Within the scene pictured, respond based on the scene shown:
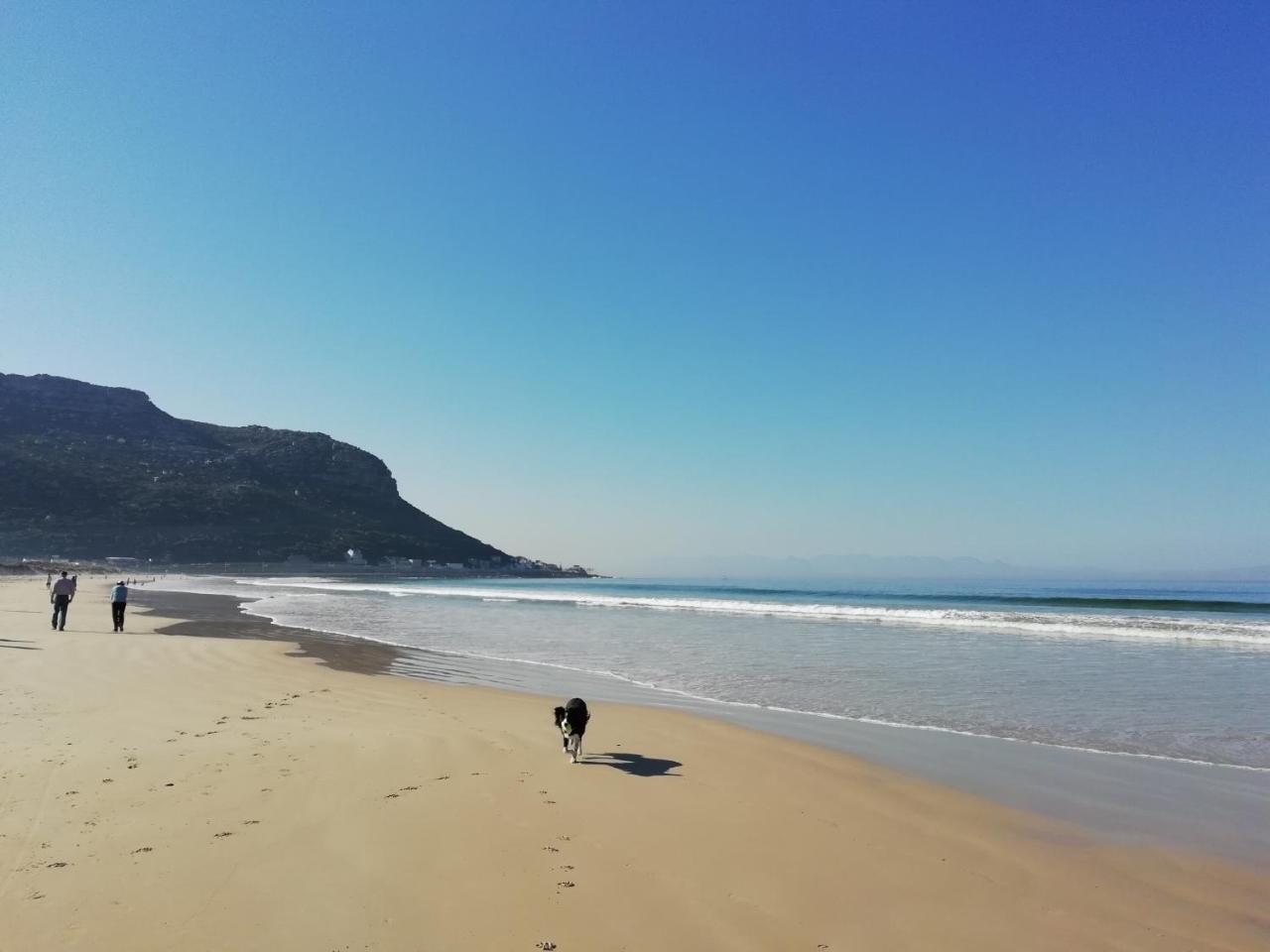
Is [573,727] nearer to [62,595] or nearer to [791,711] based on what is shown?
[791,711]

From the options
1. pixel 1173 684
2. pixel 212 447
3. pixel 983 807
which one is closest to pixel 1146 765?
pixel 983 807

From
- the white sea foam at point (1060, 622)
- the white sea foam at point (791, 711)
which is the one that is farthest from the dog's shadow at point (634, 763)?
the white sea foam at point (1060, 622)

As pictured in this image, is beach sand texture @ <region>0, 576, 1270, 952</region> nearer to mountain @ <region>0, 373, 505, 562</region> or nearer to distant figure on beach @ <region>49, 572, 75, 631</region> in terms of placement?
distant figure on beach @ <region>49, 572, 75, 631</region>

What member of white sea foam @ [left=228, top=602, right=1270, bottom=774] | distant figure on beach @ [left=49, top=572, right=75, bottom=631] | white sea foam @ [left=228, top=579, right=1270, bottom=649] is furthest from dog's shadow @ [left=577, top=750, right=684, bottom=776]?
white sea foam @ [left=228, top=579, right=1270, bottom=649]

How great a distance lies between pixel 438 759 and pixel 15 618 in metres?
22.7

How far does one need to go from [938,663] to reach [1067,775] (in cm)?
956

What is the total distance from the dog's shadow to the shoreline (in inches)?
86.7

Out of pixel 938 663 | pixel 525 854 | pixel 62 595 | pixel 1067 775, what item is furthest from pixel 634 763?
pixel 62 595

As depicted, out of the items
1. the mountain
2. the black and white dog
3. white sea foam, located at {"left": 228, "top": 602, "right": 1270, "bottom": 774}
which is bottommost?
white sea foam, located at {"left": 228, "top": 602, "right": 1270, "bottom": 774}

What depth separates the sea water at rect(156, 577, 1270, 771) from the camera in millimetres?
10101

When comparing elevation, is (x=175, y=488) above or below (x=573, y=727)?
above

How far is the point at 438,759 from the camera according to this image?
7.14 metres

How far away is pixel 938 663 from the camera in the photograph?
16609mm

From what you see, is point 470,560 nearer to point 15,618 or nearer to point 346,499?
point 346,499
